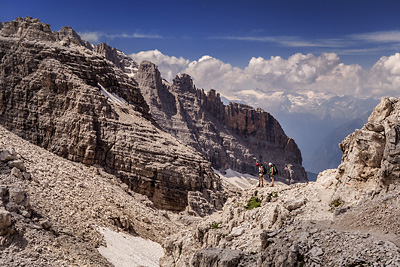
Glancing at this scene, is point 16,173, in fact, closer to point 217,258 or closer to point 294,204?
point 217,258

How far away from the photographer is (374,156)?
25.9 m

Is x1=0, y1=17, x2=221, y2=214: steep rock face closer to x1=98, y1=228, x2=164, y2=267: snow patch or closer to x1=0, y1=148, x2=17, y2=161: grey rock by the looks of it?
x1=98, y1=228, x2=164, y2=267: snow patch

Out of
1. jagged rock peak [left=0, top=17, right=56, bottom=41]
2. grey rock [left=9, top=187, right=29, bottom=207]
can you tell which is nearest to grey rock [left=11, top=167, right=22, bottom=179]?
grey rock [left=9, top=187, right=29, bottom=207]

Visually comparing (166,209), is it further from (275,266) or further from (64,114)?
(275,266)

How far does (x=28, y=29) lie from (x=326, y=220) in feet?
242

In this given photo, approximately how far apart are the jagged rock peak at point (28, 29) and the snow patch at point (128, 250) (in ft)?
162

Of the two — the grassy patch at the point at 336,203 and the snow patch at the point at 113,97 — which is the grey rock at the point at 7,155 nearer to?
the grassy patch at the point at 336,203

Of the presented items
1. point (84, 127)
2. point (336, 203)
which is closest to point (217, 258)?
point (336, 203)

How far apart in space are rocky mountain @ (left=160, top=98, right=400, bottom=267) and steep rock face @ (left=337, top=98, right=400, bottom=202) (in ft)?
0.16

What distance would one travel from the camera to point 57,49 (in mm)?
79312

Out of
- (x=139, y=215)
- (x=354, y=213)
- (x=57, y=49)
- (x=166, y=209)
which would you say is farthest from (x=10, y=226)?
(x=57, y=49)

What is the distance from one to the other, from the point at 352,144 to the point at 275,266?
12718 millimetres

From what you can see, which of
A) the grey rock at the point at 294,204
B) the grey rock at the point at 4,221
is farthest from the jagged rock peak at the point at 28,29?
the grey rock at the point at 294,204

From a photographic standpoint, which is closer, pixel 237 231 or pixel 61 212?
pixel 237 231
